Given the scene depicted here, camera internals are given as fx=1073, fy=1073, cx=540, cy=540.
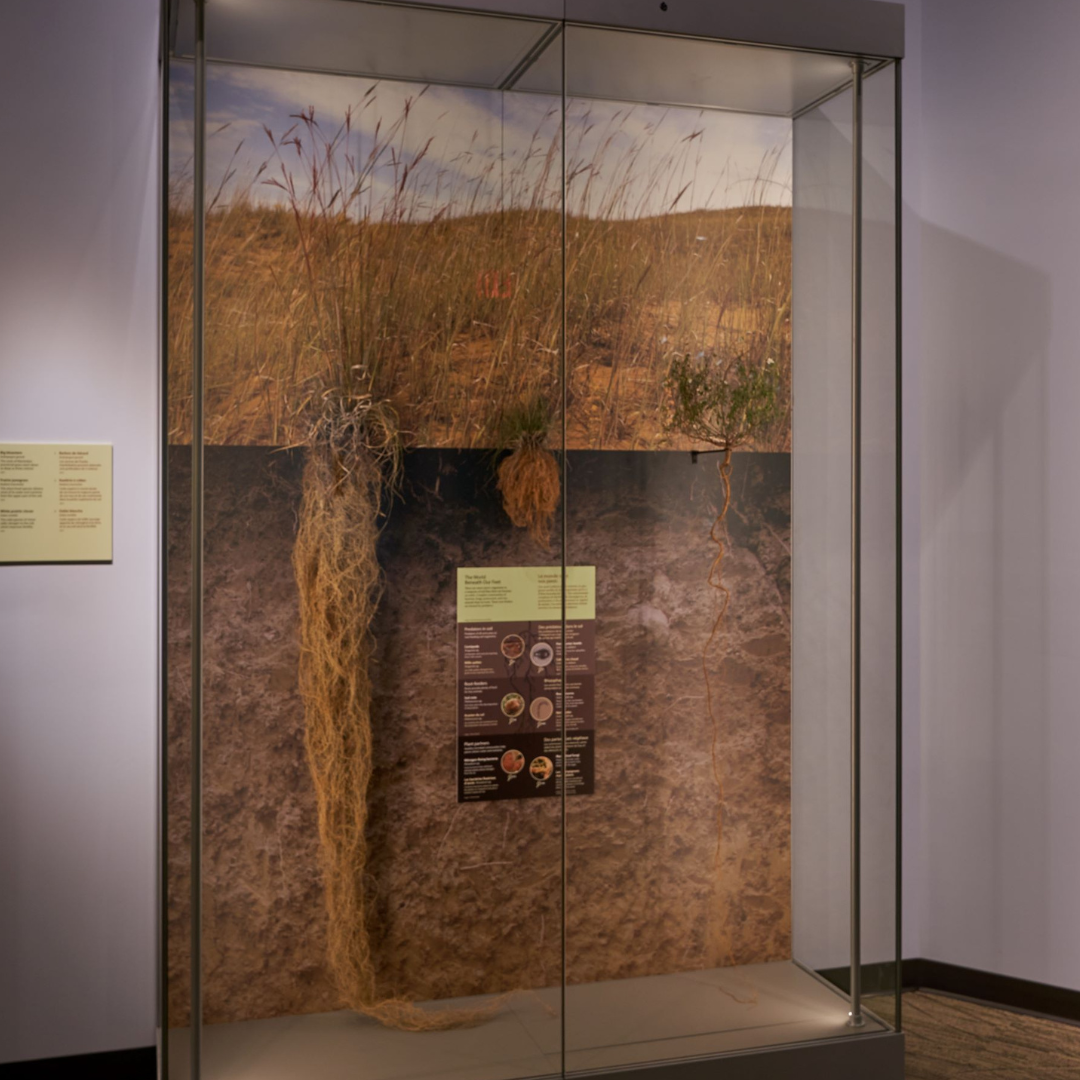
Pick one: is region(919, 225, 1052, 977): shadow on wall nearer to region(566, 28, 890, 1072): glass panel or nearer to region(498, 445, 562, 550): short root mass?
region(566, 28, 890, 1072): glass panel

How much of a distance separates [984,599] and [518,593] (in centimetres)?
165

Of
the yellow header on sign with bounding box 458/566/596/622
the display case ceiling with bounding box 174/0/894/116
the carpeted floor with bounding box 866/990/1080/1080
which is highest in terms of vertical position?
the display case ceiling with bounding box 174/0/894/116

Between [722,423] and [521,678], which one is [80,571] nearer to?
[521,678]

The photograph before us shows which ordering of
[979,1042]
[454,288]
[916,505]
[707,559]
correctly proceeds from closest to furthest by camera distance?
1. [454,288]
2. [707,559]
3. [979,1042]
4. [916,505]

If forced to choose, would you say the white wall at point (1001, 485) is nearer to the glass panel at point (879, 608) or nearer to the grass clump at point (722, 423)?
the glass panel at point (879, 608)

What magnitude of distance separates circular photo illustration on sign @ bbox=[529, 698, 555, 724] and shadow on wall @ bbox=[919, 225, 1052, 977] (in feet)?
5.04

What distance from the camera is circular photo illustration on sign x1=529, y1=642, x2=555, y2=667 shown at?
238cm

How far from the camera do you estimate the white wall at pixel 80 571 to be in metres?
2.63

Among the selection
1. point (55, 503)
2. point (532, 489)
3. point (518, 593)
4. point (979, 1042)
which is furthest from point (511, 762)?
point (979, 1042)

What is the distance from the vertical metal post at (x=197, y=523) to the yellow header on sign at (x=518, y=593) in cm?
55

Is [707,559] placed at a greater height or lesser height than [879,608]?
greater

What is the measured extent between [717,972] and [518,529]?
3.75ft

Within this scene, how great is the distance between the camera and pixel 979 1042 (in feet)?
9.75

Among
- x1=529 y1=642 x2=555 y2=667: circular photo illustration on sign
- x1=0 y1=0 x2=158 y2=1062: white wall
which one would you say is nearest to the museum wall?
x1=0 y1=0 x2=158 y2=1062: white wall
